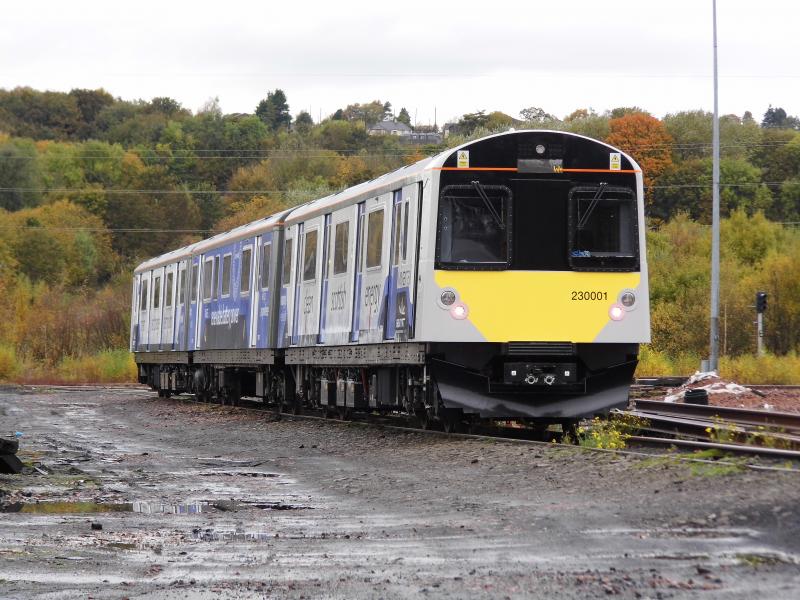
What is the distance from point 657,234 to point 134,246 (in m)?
40.6

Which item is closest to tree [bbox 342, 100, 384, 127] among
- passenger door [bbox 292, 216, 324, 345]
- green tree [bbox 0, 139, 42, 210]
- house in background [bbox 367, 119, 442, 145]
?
house in background [bbox 367, 119, 442, 145]

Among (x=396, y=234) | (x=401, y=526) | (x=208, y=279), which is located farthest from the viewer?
(x=208, y=279)

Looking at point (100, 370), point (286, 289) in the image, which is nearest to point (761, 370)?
point (286, 289)

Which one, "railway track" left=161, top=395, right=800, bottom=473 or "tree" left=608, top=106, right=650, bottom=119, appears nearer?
"railway track" left=161, top=395, right=800, bottom=473

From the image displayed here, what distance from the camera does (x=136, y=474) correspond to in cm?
1369

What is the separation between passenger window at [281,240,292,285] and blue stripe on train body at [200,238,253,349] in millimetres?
2153

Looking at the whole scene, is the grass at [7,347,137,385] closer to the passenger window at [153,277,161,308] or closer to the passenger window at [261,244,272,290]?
the passenger window at [153,277,161,308]

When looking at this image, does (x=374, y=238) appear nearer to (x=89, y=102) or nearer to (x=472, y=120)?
(x=472, y=120)

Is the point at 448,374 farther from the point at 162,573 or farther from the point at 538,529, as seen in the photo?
the point at 162,573

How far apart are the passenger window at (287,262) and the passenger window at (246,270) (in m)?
2.24

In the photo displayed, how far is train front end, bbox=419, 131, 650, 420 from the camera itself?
52.0 feet

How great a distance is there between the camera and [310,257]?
22.0 metres

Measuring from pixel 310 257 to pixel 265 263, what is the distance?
2.85 meters

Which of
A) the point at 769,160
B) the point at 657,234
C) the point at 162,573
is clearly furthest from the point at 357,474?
the point at 769,160
